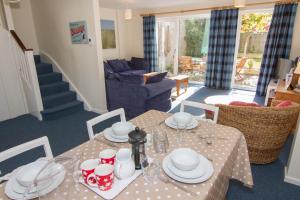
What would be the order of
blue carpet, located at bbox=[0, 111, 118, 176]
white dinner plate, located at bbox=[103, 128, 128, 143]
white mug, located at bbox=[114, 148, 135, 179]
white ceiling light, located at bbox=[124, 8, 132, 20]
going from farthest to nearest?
white ceiling light, located at bbox=[124, 8, 132, 20] < blue carpet, located at bbox=[0, 111, 118, 176] < white dinner plate, located at bbox=[103, 128, 128, 143] < white mug, located at bbox=[114, 148, 135, 179]

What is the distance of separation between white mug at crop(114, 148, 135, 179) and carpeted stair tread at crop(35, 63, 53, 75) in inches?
159

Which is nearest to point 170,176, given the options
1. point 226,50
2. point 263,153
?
point 263,153

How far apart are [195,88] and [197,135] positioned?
14.4 feet

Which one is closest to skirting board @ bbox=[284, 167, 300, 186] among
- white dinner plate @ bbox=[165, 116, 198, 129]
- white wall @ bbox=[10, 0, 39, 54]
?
white dinner plate @ bbox=[165, 116, 198, 129]

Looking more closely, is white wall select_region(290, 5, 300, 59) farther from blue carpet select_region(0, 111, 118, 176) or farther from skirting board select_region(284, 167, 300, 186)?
blue carpet select_region(0, 111, 118, 176)

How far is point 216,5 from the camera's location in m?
5.07

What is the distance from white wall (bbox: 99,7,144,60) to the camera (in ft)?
20.7

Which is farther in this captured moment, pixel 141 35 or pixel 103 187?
pixel 141 35

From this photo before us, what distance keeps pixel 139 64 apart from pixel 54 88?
113 inches

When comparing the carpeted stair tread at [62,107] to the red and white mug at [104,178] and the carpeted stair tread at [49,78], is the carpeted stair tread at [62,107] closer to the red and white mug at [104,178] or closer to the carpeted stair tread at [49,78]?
the carpeted stair tread at [49,78]

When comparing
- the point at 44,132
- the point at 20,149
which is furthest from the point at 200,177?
the point at 44,132

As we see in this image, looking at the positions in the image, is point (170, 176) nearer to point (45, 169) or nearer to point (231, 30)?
point (45, 169)

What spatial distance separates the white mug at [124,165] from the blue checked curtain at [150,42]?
5593 millimetres

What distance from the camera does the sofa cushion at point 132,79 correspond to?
3.27 m
